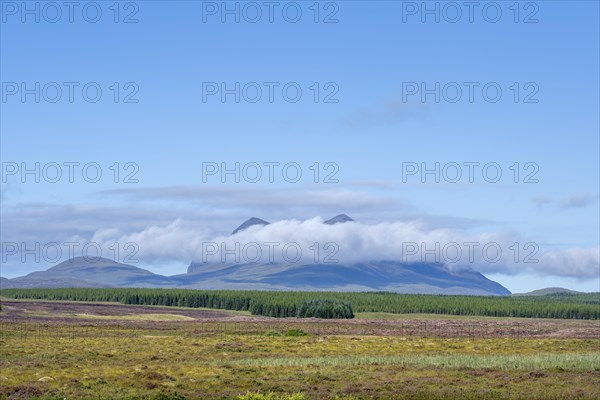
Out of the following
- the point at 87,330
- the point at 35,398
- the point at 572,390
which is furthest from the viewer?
the point at 87,330

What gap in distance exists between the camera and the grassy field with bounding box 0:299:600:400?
141 ft

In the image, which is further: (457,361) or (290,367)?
(457,361)

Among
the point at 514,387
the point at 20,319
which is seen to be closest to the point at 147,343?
the point at 514,387

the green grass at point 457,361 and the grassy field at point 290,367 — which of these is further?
the green grass at point 457,361

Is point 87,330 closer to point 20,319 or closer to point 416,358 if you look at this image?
point 20,319

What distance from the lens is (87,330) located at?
89.4 m

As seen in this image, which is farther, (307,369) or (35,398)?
(307,369)

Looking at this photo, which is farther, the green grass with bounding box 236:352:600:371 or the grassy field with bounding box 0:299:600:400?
the green grass with bounding box 236:352:600:371

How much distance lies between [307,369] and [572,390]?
14538 mm

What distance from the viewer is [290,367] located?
52.0 m

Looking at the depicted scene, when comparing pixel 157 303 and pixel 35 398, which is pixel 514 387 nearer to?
pixel 35 398

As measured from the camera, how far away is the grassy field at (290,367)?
141 ft

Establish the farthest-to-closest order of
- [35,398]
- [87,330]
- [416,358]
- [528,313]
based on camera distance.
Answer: [528,313]
[87,330]
[416,358]
[35,398]

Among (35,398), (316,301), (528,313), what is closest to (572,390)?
(35,398)
